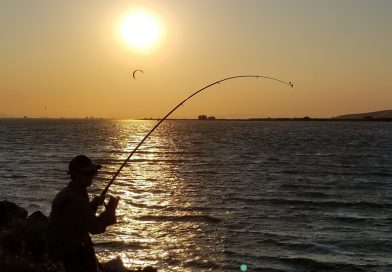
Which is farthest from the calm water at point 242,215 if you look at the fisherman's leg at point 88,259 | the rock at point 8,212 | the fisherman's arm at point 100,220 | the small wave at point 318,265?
the fisherman's arm at point 100,220

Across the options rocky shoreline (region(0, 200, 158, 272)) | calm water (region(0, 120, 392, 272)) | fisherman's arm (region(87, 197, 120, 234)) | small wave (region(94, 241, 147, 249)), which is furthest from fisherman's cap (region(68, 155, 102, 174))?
small wave (region(94, 241, 147, 249))

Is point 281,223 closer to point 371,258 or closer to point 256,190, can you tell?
point 371,258

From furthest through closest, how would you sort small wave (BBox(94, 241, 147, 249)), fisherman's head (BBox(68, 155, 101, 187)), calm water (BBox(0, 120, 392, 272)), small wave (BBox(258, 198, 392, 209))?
small wave (BBox(258, 198, 392, 209)) → small wave (BBox(94, 241, 147, 249)) → calm water (BBox(0, 120, 392, 272)) → fisherman's head (BBox(68, 155, 101, 187))

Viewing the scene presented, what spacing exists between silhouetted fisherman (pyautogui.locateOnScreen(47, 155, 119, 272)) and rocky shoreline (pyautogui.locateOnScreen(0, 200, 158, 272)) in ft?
10.2

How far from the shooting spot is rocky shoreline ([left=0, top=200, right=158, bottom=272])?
969cm

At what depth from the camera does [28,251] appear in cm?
1145

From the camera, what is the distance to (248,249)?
52.6 ft

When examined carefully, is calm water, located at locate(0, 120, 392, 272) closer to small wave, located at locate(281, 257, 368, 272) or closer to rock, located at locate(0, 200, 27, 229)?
small wave, located at locate(281, 257, 368, 272)

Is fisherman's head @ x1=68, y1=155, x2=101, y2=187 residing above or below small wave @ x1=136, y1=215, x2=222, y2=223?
above

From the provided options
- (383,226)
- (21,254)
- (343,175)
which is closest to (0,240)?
(21,254)

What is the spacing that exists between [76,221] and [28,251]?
5.99m

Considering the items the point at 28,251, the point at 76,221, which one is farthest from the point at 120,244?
the point at 76,221

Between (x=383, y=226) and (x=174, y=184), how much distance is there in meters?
15.2

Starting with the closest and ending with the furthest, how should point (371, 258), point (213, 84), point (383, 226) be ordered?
point (213, 84) → point (371, 258) → point (383, 226)
